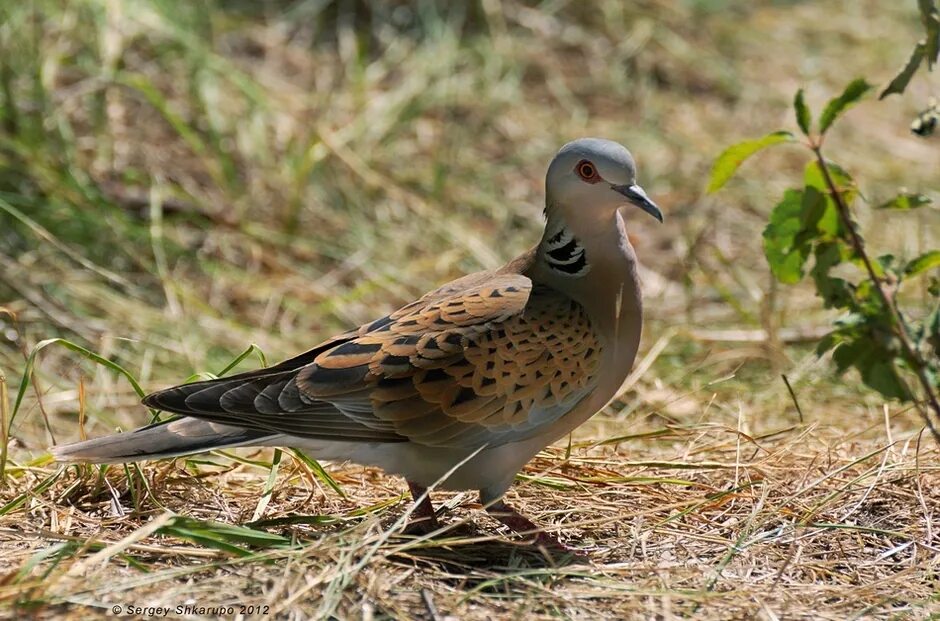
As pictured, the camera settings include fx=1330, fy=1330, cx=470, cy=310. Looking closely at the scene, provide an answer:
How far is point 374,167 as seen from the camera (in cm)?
697

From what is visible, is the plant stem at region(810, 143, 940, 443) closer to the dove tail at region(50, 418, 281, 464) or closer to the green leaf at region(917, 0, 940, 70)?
the green leaf at region(917, 0, 940, 70)

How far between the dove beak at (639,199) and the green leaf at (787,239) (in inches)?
12.9

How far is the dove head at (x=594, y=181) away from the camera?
367 cm

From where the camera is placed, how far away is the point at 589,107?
26.6ft

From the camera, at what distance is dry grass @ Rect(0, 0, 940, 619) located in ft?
10.4

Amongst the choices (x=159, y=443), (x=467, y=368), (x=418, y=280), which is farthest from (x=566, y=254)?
(x=418, y=280)

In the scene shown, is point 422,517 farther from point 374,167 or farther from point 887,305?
point 374,167

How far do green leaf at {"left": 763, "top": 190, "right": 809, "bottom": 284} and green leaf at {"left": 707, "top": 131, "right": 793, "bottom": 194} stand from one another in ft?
0.68

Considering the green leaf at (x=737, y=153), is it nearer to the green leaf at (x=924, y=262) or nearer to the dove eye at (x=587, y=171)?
the dove eye at (x=587, y=171)

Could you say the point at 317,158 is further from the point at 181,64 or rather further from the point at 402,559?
the point at 402,559

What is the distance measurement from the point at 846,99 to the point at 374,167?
3.96 m

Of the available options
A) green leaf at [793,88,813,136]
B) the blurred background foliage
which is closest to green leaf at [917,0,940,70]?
green leaf at [793,88,813,136]

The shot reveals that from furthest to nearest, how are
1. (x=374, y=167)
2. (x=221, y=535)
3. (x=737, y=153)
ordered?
(x=374, y=167)
(x=737, y=153)
(x=221, y=535)

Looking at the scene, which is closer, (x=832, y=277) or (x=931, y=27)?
(x=931, y=27)
